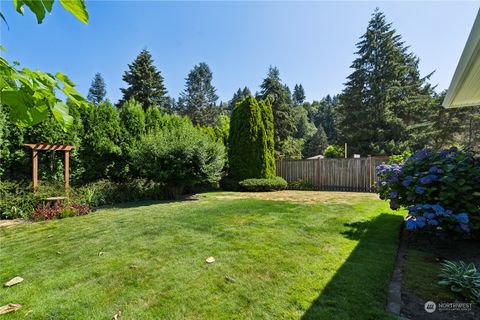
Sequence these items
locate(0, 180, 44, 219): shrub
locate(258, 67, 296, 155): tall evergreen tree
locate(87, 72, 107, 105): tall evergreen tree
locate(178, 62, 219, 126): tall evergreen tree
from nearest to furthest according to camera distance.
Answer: locate(0, 180, 44, 219): shrub, locate(258, 67, 296, 155): tall evergreen tree, locate(178, 62, 219, 126): tall evergreen tree, locate(87, 72, 107, 105): tall evergreen tree

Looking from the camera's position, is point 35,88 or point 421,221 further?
point 421,221

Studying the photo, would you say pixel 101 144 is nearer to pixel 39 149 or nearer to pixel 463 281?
pixel 39 149

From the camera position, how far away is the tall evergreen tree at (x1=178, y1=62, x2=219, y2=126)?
36469mm

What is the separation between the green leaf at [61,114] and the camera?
3.01 ft

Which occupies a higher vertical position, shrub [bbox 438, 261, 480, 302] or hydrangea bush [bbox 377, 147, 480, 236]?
hydrangea bush [bbox 377, 147, 480, 236]

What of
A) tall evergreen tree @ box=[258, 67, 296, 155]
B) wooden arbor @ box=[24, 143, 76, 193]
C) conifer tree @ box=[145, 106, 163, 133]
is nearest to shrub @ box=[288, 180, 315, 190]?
conifer tree @ box=[145, 106, 163, 133]

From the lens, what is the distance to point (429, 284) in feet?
7.45

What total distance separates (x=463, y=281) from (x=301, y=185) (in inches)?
377

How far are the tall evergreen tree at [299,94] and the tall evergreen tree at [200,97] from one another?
27.7m

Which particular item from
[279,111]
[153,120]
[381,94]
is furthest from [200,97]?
[153,120]

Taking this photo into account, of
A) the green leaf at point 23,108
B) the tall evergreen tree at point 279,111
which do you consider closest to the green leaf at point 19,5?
the green leaf at point 23,108

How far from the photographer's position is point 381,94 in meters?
18.8

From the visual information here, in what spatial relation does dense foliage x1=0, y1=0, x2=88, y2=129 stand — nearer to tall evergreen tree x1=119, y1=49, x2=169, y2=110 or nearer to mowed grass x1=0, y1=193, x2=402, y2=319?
mowed grass x1=0, y1=193, x2=402, y2=319

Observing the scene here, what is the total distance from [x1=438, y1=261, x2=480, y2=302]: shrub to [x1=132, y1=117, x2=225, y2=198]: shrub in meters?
6.48
